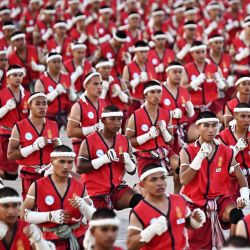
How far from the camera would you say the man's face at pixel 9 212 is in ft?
32.1

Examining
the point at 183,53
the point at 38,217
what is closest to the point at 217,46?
the point at 183,53

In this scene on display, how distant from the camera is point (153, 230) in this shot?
9.67m

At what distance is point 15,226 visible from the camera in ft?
32.1

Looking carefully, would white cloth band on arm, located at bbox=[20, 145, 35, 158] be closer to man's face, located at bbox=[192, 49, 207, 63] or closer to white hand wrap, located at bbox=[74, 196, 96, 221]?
white hand wrap, located at bbox=[74, 196, 96, 221]

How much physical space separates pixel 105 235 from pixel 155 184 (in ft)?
4.49

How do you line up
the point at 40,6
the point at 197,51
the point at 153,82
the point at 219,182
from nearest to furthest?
1. the point at 219,182
2. the point at 153,82
3. the point at 197,51
4. the point at 40,6

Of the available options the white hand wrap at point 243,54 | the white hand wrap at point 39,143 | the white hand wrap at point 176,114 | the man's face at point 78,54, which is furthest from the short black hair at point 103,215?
the white hand wrap at point 243,54

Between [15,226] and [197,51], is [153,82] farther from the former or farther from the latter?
[15,226]

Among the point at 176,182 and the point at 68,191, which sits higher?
the point at 68,191

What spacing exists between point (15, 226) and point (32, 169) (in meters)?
3.23

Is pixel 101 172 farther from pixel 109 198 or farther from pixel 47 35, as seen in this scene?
pixel 47 35

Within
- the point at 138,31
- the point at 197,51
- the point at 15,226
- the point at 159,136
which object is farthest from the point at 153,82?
the point at 138,31

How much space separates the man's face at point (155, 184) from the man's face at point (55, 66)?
6.58m

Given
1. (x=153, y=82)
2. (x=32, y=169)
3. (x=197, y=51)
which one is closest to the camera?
(x=32, y=169)
